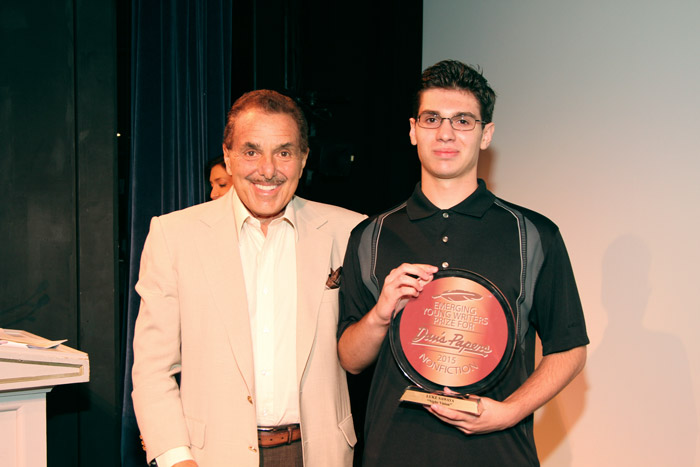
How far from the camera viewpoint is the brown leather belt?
178 cm

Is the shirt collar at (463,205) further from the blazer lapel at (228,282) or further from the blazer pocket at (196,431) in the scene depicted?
the blazer pocket at (196,431)

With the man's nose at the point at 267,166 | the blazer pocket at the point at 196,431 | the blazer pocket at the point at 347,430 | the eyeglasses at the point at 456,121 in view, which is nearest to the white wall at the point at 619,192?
the eyeglasses at the point at 456,121

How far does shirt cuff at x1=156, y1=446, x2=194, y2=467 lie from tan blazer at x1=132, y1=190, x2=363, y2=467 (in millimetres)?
19

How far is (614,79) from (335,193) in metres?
1.87

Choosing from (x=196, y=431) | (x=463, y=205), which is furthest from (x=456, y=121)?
(x=196, y=431)

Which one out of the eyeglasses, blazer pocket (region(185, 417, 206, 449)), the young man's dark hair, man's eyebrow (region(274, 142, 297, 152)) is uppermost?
the young man's dark hair

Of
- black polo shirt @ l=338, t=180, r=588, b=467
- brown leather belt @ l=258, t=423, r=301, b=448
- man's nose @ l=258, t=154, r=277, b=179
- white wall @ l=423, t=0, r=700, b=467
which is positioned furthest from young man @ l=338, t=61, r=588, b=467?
white wall @ l=423, t=0, r=700, b=467

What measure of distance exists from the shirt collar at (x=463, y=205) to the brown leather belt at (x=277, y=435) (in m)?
0.75

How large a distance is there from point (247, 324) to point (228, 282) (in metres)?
0.15

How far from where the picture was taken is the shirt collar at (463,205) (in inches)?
66.8

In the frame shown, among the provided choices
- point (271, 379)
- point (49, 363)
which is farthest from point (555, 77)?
point (49, 363)

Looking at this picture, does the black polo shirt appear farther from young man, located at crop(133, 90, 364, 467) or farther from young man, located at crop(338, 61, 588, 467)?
young man, located at crop(133, 90, 364, 467)

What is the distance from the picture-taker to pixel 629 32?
265 cm

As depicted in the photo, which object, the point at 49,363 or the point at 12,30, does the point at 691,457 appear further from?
the point at 12,30
